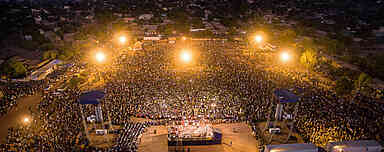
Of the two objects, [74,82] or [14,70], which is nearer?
[74,82]

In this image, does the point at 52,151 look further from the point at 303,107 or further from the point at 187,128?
the point at 303,107

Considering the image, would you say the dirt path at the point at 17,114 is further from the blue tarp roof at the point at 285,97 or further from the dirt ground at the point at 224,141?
the blue tarp roof at the point at 285,97

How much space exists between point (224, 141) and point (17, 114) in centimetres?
1498

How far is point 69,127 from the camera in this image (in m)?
15.5

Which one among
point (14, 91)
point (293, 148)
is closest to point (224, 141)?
point (293, 148)

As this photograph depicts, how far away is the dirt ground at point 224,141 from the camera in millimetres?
14305

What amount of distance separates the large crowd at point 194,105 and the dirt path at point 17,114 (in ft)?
2.21

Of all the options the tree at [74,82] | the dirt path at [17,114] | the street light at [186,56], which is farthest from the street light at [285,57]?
the dirt path at [17,114]

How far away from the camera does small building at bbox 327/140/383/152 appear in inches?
518

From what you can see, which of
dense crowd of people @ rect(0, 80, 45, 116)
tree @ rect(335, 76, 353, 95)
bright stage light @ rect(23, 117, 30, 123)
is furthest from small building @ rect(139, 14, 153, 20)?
tree @ rect(335, 76, 353, 95)

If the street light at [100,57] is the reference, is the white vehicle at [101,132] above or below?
below

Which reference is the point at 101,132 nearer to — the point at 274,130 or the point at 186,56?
the point at 274,130

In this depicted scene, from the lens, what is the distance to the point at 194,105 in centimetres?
1858

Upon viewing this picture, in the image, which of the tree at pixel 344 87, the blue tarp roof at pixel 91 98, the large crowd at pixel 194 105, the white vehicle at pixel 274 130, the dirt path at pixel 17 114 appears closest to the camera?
the blue tarp roof at pixel 91 98
